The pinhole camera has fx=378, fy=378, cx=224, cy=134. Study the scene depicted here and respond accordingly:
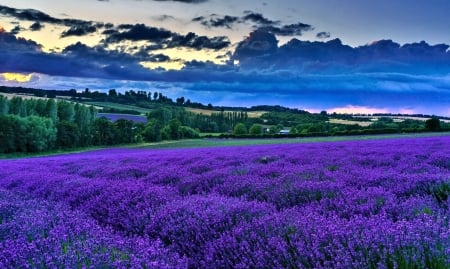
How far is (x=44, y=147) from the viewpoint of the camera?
2210 inches

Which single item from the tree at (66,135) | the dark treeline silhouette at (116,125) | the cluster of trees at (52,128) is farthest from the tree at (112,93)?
the tree at (66,135)

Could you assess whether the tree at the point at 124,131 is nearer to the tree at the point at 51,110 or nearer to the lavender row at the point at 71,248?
the tree at the point at 51,110

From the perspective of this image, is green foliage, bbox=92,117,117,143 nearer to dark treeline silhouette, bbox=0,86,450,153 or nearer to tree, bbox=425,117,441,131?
dark treeline silhouette, bbox=0,86,450,153

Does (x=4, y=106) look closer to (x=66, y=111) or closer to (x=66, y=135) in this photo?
(x=66, y=111)

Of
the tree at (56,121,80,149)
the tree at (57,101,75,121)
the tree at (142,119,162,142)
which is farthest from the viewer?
the tree at (57,101,75,121)

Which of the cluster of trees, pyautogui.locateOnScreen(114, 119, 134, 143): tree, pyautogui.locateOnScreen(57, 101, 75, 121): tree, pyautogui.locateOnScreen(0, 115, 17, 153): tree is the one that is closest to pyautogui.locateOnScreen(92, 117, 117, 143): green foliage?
the cluster of trees

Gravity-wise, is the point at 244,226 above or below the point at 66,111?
below

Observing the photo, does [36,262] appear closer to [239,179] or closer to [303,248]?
[303,248]

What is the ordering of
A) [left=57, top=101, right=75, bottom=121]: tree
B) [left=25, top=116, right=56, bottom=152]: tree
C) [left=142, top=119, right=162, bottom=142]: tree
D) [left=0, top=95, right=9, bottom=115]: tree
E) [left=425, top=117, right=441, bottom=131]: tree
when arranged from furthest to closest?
[left=57, top=101, right=75, bottom=121]: tree, [left=142, top=119, right=162, bottom=142]: tree, [left=0, top=95, right=9, bottom=115]: tree, [left=25, top=116, right=56, bottom=152]: tree, [left=425, top=117, right=441, bottom=131]: tree

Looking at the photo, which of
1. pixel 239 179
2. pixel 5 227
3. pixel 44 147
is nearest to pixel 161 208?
pixel 5 227

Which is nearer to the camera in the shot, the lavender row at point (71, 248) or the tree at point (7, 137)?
the lavender row at point (71, 248)

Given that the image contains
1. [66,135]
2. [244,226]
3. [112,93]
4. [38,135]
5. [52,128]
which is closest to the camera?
[244,226]

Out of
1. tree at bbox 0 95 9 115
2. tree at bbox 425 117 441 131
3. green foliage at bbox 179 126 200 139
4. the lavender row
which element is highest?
tree at bbox 0 95 9 115

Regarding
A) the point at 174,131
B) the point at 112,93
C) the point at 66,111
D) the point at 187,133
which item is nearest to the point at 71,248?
the point at 174,131
